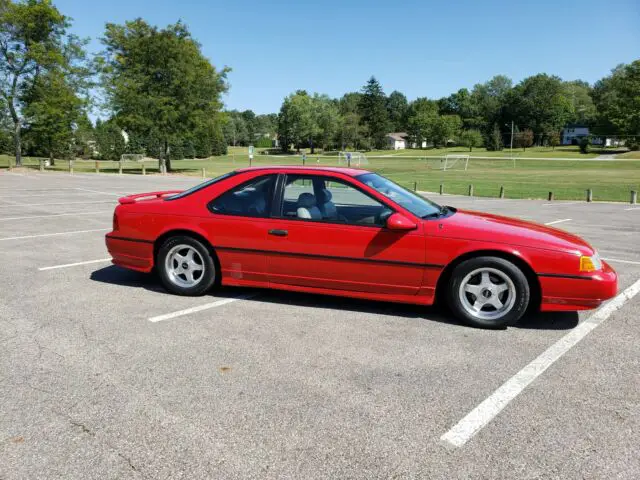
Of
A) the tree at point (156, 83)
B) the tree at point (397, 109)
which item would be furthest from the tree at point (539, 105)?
the tree at point (156, 83)

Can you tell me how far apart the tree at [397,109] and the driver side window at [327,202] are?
148 m

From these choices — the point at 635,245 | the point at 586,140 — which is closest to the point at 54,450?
the point at 635,245

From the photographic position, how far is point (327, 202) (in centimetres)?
511

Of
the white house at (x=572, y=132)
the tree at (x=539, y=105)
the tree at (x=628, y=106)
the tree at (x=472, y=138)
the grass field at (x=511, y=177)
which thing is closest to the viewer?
the grass field at (x=511, y=177)

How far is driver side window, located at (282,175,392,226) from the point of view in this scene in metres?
4.90

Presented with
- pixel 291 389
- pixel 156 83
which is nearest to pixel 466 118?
pixel 156 83

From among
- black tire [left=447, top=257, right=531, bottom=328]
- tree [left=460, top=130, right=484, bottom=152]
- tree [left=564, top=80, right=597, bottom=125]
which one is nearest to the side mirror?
black tire [left=447, top=257, right=531, bottom=328]

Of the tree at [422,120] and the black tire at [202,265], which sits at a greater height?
the tree at [422,120]

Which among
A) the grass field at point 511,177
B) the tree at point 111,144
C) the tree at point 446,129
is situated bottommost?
the grass field at point 511,177

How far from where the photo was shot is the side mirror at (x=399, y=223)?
4.59m

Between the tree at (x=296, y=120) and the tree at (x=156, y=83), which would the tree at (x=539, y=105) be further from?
the tree at (x=156, y=83)

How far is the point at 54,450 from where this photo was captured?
266 centimetres

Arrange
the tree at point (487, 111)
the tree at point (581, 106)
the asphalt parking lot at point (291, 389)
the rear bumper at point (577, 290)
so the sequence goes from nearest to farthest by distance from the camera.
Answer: the asphalt parking lot at point (291, 389), the rear bumper at point (577, 290), the tree at point (487, 111), the tree at point (581, 106)

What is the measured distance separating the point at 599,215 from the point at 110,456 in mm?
15261
